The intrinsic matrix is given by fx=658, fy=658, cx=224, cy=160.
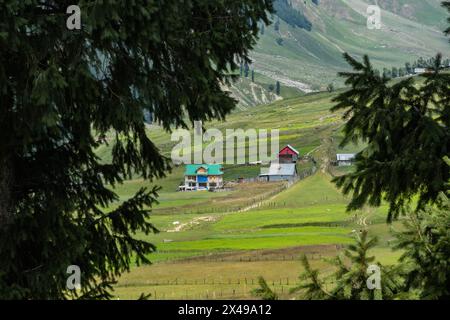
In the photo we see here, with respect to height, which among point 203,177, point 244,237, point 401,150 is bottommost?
point 244,237

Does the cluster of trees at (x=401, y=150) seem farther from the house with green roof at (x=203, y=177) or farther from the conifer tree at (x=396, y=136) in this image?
the house with green roof at (x=203, y=177)

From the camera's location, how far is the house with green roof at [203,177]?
165625 millimetres

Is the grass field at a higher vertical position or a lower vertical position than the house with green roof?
lower

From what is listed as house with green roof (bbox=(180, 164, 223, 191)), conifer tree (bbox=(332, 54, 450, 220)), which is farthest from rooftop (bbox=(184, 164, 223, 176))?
conifer tree (bbox=(332, 54, 450, 220))

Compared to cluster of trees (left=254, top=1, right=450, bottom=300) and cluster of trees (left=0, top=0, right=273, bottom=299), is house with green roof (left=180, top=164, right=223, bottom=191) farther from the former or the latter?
cluster of trees (left=254, top=1, right=450, bottom=300)

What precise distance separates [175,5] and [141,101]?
1.49 m

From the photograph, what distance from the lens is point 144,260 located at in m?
11.2

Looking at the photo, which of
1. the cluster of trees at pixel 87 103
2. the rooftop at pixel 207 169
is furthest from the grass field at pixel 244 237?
the rooftop at pixel 207 169

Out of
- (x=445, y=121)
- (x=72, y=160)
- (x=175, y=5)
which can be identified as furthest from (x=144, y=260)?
(x=445, y=121)

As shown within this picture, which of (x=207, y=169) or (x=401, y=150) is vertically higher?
(x=401, y=150)

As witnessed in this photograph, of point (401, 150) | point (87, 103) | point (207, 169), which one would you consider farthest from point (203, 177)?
point (87, 103)

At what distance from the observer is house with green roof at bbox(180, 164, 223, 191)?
165625mm

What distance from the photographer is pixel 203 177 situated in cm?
16862

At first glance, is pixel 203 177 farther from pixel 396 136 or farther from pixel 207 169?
pixel 396 136
